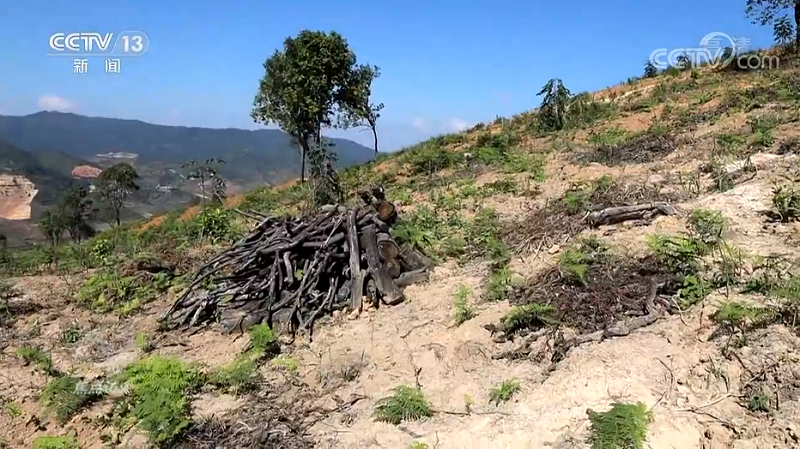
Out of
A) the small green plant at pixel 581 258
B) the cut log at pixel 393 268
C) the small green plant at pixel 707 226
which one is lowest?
the cut log at pixel 393 268

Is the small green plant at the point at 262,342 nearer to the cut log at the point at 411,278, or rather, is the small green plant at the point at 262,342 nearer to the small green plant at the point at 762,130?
the cut log at the point at 411,278

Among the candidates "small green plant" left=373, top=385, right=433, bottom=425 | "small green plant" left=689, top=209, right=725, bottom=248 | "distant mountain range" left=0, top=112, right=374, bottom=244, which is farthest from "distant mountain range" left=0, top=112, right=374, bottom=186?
"small green plant" left=373, top=385, right=433, bottom=425

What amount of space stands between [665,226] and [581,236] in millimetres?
754

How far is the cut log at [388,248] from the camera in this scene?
17.6 ft

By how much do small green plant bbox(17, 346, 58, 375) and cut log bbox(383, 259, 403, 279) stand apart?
9.50ft

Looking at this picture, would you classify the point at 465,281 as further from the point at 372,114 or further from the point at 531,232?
the point at 372,114

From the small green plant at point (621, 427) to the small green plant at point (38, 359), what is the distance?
4103 millimetres

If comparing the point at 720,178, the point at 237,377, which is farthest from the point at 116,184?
the point at 720,178

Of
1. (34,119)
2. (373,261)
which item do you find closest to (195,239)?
(373,261)

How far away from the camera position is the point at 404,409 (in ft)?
10.8

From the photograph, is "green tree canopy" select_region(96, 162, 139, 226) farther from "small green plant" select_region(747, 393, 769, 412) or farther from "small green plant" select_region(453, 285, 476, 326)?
"small green plant" select_region(747, 393, 769, 412)

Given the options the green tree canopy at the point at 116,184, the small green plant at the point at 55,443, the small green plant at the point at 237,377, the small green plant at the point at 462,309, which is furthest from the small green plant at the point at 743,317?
the green tree canopy at the point at 116,184

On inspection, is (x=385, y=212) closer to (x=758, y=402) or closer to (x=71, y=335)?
(x=71, y=335)

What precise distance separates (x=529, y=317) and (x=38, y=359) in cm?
398
